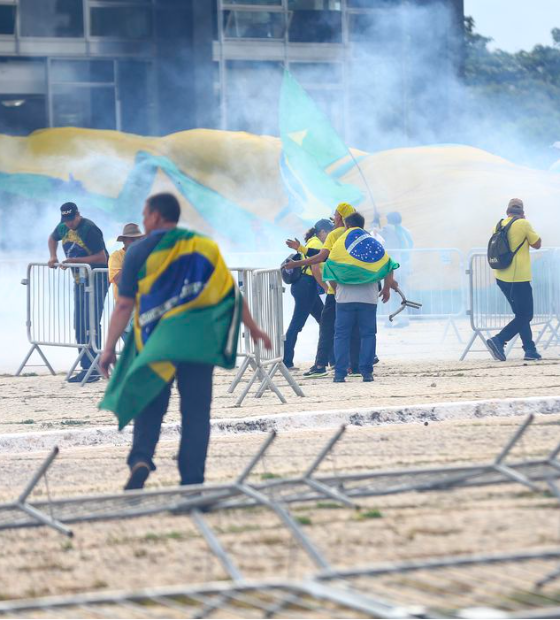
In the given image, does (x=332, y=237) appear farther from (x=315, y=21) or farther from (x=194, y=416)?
(x=315, y=21)

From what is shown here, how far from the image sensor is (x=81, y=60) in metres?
33.7

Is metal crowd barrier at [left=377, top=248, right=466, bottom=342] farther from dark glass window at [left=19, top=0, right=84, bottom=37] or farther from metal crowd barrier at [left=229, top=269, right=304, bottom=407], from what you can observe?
dark glass window at [left=19, top=0, right=84, bottom=37]

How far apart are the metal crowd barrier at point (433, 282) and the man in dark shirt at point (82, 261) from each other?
18.4 feet

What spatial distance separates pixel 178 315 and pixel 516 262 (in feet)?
28.8

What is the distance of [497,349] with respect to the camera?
1535cm

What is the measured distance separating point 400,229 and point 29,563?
60.3 ft

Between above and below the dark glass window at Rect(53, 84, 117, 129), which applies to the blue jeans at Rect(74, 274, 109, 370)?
below

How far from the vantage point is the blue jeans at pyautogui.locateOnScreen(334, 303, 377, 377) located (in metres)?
13.2

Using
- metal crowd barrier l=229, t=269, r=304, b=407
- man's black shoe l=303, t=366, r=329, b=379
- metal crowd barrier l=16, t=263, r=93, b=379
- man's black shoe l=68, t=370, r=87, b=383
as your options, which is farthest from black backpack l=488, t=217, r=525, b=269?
man's black shoe l=68, t=370, r=87, b=383

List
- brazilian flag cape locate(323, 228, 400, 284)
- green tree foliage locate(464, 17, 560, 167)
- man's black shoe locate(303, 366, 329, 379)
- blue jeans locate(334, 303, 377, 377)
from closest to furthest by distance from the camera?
brazilian flag cape locate(323, 228, 400, 284) → blue jeans locate(334, 303, 377, 377) → man's black shoe locate(303, 366, 329, 379) → green tree foliage locate(464, 17, 560, 167)

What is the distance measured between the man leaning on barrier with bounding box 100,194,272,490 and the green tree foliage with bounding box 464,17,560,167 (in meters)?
27.1

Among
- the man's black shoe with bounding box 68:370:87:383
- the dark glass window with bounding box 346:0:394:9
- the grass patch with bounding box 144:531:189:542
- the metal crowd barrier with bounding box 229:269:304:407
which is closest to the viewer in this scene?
the grass patch with bounding box 144:531:189:542

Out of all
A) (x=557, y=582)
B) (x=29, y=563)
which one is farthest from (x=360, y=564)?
(x=29, y=563)

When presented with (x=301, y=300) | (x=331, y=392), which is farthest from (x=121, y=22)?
(x=331, y=392)
